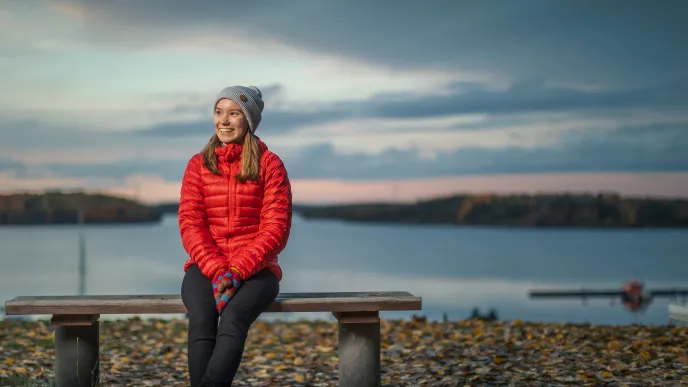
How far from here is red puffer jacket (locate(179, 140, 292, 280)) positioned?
15.2 feet

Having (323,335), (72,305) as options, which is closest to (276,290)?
(72,305)

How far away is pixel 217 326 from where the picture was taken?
14.8 ft

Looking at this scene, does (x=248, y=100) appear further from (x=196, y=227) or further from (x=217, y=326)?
(x=217, y=326)

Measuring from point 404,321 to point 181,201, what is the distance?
480 centimetres

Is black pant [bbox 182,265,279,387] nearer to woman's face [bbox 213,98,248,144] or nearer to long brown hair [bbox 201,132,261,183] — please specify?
long brown hair [bbox 201,132,261,183]

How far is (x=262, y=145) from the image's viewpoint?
4.89m

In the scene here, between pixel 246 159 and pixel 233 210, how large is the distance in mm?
305

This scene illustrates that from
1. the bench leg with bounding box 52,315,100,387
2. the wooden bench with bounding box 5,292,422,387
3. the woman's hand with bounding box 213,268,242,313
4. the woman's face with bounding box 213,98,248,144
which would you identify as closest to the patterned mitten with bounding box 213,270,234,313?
the woman's hand with bounding box 213,268,242,313

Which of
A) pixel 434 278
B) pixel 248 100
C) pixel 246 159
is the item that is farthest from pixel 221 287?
pixel 434 278

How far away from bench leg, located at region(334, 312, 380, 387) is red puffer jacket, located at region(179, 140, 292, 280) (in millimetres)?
554

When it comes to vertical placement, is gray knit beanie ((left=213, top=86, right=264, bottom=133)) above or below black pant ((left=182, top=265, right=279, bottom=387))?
above

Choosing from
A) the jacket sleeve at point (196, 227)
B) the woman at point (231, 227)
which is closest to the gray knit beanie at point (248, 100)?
the woman at point (231, 227)

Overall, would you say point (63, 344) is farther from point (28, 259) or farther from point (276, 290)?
point (28, 259)

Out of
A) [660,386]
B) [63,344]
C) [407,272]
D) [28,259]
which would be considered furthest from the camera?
[28,259]
